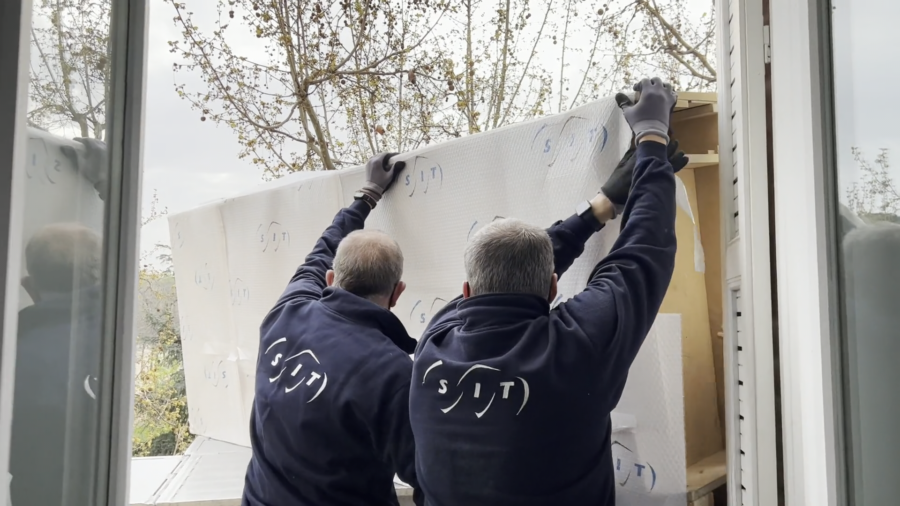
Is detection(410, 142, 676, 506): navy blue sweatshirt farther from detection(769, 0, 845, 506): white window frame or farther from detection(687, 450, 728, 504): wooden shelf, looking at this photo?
detection(687, 450, 728, 504): wooden shelf

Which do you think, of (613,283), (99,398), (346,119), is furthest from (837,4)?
(346,119)

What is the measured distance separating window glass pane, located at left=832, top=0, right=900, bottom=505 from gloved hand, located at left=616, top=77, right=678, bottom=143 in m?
0.43

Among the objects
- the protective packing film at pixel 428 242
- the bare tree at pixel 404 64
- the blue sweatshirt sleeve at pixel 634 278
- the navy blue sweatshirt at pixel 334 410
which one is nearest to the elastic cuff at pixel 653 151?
the blue sweatshirt sleeve at pixel 634 278

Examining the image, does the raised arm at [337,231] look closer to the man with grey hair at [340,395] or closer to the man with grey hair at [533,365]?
the man with grey hair at [340,395]

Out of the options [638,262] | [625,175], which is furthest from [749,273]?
[625,175]

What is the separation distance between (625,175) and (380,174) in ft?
2.81

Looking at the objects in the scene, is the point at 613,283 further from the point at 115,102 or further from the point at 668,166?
the point at 115,102

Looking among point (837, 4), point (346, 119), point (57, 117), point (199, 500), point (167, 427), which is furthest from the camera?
point (167, 427)

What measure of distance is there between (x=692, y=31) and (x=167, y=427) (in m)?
4.67

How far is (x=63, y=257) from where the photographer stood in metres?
1.07

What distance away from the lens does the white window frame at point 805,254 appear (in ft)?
2.91

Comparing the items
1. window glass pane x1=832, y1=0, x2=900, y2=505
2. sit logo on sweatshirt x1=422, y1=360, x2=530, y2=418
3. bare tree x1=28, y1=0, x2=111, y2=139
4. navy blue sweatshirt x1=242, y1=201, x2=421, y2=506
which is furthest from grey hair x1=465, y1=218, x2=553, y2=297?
bare tree x1=28, y1=0, x2=111, y2=139

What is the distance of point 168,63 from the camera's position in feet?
11.5

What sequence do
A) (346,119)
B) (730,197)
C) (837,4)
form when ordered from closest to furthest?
(837,4) < (730,197) < (346,119)
